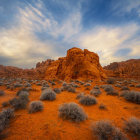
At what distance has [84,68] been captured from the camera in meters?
18.1

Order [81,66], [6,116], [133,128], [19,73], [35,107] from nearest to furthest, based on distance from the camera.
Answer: [133,128] → [6,116] → [35,107] → [81,66] → [19,73]

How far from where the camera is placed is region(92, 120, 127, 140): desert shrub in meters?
1.74

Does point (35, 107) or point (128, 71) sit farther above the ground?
point (128, 71)

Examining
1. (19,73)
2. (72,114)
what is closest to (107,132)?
(72,114)

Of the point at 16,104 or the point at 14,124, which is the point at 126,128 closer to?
the point at 14,124

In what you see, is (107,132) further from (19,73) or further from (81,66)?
(19,73)

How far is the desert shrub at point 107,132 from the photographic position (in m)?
1.74

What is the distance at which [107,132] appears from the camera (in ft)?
6.07

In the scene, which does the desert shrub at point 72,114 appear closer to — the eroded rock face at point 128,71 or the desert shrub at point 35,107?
the desert shrub at point 35,107

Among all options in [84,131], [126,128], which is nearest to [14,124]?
[84,131]

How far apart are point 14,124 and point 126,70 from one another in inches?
1589

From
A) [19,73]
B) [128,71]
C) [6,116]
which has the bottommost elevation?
[6,116]

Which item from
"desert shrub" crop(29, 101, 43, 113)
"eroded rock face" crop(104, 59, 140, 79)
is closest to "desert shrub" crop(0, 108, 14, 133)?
"desert shrub" crop(29, 101, 43, 113)

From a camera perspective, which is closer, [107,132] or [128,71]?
[107,132]
